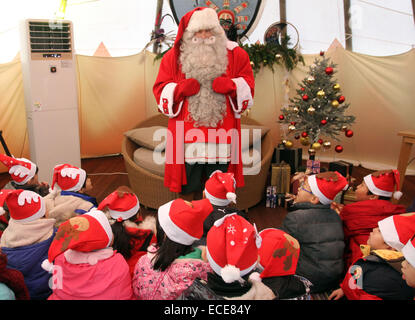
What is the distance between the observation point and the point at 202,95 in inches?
87.1

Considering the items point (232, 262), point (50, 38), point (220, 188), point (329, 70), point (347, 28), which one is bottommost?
point (232, 262)

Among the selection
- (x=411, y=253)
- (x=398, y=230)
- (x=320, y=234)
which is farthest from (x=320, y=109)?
(x=411, y=253)

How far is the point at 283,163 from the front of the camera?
135 inches

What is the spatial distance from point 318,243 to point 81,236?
1.09m

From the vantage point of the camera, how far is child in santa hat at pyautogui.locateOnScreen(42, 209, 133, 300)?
4.01ft

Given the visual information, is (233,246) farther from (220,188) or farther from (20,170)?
(20,170)

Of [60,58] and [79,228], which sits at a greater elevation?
[60,58]

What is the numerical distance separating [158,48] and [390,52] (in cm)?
305

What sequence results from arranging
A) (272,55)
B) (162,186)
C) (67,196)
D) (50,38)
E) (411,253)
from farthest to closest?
(272,55)
(50,38)
(162,186)
(67,196)
(411,253)

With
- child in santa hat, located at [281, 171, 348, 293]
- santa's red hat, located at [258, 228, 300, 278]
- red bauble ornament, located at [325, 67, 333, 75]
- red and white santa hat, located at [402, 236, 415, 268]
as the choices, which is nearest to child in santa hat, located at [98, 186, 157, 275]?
santa's red hat, located at [258, 228, 300, 278]

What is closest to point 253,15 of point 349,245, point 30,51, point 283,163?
point 283,163

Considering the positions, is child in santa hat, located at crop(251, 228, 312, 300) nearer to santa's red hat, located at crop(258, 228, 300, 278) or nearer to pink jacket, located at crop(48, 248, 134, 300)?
santa's red hat, located at crop(258, 228, 300, 278)

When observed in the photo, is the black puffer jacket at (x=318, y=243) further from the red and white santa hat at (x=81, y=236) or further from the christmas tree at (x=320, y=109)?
the christmas tree at (x=320, y=109)
